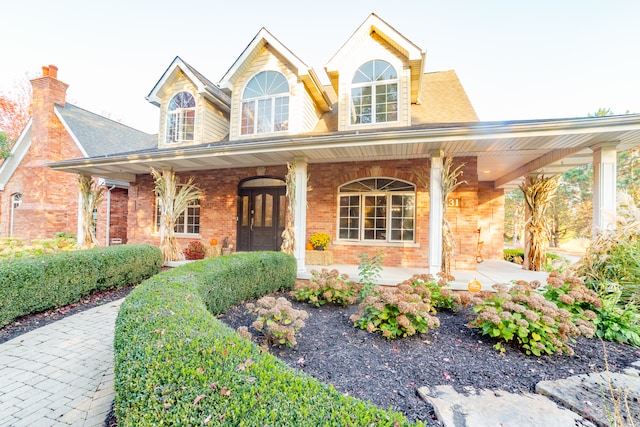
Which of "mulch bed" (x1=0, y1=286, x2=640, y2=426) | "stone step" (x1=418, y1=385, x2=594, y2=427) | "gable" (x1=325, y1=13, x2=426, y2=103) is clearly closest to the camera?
"stone step" (x1=418, y1=385, x2=594, y2=427)

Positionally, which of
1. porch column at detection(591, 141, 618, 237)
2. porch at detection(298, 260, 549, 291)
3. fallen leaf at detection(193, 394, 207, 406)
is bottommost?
porch at detection(298, 260, 549, 291)

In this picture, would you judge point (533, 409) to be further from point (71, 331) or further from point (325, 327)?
point (71, 331)

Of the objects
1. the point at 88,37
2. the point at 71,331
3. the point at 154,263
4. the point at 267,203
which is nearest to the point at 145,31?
the point at 88,37

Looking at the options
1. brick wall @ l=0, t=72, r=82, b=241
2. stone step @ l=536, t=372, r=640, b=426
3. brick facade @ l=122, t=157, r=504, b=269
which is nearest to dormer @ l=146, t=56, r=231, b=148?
brick facade @ l=122, t=157, r=504, b=269

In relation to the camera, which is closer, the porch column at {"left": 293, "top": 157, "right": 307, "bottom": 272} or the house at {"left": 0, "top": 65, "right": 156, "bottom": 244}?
the porch column at {"left": 293, "top": 157, "right": 307, "bottom": 272}

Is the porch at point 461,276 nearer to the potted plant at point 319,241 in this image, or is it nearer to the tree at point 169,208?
the potted plant at point 319,241

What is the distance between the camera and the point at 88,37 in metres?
9.37

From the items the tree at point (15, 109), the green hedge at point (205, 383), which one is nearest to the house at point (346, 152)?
the green hedge at point (205, 383)

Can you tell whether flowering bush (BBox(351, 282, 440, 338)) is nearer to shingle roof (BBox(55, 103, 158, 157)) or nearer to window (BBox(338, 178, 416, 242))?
window (BBox(338, 178, 416, 242))

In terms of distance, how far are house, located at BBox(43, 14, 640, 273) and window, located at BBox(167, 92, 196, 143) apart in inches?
1.4

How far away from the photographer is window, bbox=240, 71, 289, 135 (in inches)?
301

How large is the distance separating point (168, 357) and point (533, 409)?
2.47 metres

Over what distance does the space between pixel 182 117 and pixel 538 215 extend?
1038cm

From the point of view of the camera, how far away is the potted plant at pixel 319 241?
24.0 feet
